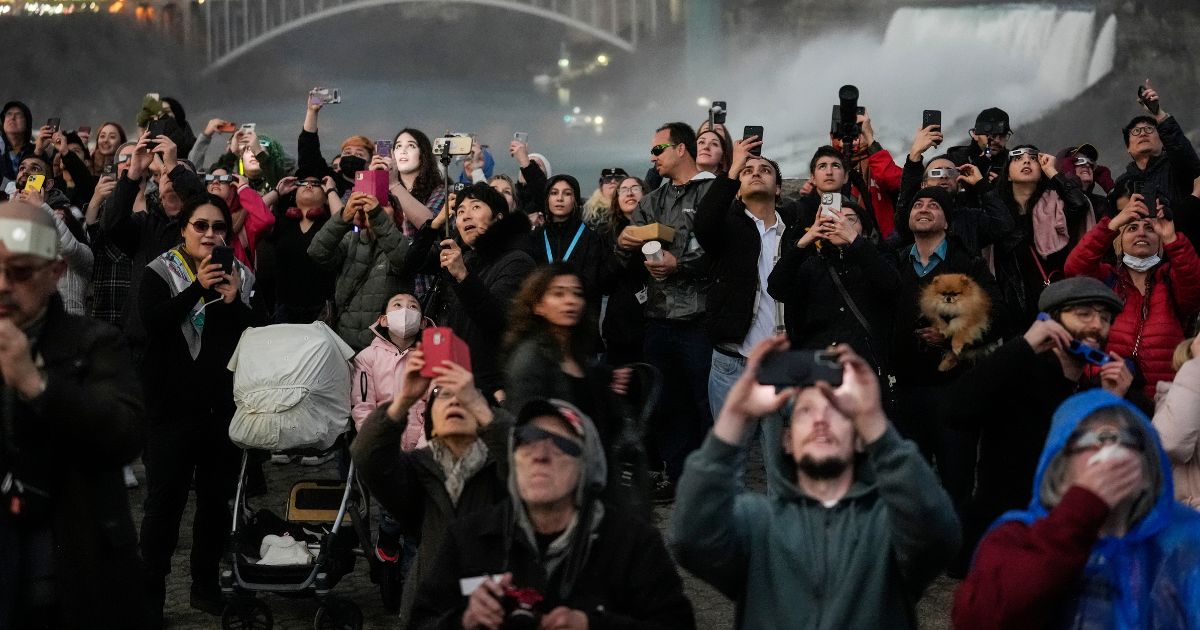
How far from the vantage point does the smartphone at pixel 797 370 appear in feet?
11.8

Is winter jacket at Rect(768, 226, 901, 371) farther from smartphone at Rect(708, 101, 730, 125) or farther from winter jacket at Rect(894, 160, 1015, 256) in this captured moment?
smartphone at Rect(708, 101, 730, 125)

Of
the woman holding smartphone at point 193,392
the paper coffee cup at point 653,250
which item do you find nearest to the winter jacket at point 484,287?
the paper coffee cup at point 653,250

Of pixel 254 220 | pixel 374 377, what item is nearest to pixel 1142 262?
pixel 374 377

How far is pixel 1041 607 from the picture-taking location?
11.1ft

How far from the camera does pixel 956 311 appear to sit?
738cm

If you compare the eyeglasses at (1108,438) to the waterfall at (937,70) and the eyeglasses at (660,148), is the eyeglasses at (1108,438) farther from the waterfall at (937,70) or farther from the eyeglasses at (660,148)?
the waterfall at (937,70)

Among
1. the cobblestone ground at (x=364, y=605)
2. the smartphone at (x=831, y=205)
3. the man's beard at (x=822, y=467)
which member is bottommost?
the cobblestone ground at (x=364, y=605)

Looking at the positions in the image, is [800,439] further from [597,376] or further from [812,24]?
[812,24]

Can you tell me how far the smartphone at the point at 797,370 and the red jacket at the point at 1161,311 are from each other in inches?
167

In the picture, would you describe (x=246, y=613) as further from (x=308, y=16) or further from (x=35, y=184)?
(x=308, y=16)

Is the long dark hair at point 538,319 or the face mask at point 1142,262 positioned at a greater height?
the face mask at point 1142,262

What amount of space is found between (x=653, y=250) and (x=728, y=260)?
0.44m

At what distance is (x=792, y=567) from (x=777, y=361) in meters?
0.53

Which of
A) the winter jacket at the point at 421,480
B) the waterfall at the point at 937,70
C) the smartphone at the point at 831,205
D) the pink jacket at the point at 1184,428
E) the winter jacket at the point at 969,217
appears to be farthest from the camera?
the waterfall at the point at 937,70
